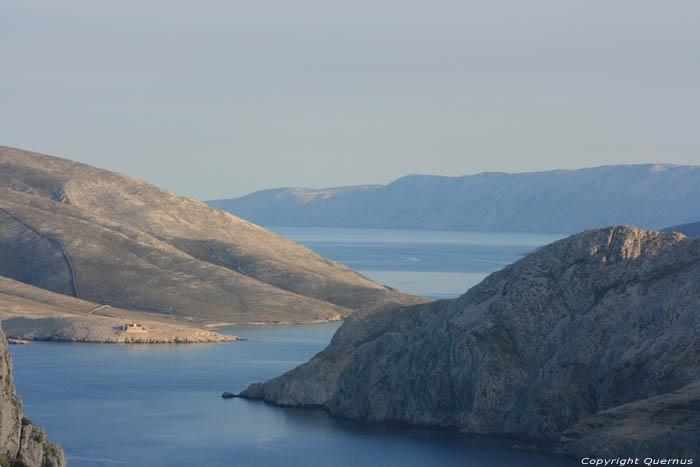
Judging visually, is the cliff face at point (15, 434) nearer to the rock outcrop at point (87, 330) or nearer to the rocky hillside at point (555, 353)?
the rocky hillside at point (555, 353)

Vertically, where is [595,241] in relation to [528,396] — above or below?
above

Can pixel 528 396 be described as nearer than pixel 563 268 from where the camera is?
Yes

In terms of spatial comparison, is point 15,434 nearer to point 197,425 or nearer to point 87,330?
point 197,425

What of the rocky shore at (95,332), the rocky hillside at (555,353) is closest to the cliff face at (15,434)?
the rocky hillside at (555,353)

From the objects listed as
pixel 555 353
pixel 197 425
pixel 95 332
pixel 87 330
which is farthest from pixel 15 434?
pixel 87 330

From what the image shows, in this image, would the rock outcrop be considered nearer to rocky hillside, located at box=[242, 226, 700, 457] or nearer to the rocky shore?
the rocky shore

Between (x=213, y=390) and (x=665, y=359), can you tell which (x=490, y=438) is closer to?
(x=665, y=359)

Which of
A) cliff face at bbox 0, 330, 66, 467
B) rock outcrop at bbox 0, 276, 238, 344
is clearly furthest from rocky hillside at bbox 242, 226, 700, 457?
rock outcrop at bbox 0, 276, 238, 344

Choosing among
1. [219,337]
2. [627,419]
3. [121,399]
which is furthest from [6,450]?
[219,337]
